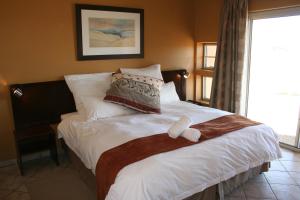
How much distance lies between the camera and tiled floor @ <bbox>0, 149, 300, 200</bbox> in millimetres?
2553

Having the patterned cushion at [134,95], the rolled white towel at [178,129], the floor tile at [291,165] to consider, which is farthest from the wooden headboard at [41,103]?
the floor tile at [291,165]

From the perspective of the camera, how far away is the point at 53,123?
11.0 feet

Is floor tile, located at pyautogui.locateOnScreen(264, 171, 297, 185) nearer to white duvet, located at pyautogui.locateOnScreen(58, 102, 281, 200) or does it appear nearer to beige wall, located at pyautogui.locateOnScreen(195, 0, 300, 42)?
white duvet, located at pyautogui.locateOnScreen(58, 102, 281, 200)

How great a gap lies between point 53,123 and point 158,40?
6.78 feet

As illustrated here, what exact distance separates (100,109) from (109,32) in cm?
125

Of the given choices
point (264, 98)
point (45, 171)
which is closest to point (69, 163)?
point (45, 171)

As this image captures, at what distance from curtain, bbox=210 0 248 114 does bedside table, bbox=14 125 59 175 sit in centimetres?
254

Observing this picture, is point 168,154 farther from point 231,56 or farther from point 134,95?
point 231,56

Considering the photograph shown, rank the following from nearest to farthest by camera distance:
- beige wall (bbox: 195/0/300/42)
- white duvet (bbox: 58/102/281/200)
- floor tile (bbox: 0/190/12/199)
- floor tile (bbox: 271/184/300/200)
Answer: white duvet (bbox: 58/102/281/200)
floor tile (bbox: 271/184/300/200)
floor tile (bbox: 0/190/12/199)
beige wall (bbox: 195/0/300/42)

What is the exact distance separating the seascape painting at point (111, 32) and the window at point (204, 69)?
1392 mm

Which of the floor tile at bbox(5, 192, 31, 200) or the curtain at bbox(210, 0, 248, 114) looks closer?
the floor tile at bbox(5, 192, 31, 200)

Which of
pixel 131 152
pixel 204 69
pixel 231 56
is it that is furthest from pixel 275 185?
pixel 204 69

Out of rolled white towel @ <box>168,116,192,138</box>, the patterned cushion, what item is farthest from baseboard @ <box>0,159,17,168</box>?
rolled white towel @ <box>168,116,192,138</box>

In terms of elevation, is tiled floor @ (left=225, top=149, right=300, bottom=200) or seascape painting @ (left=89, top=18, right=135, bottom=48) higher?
seascape painting @ (left=89, top=18, right=135, bottom=48)
